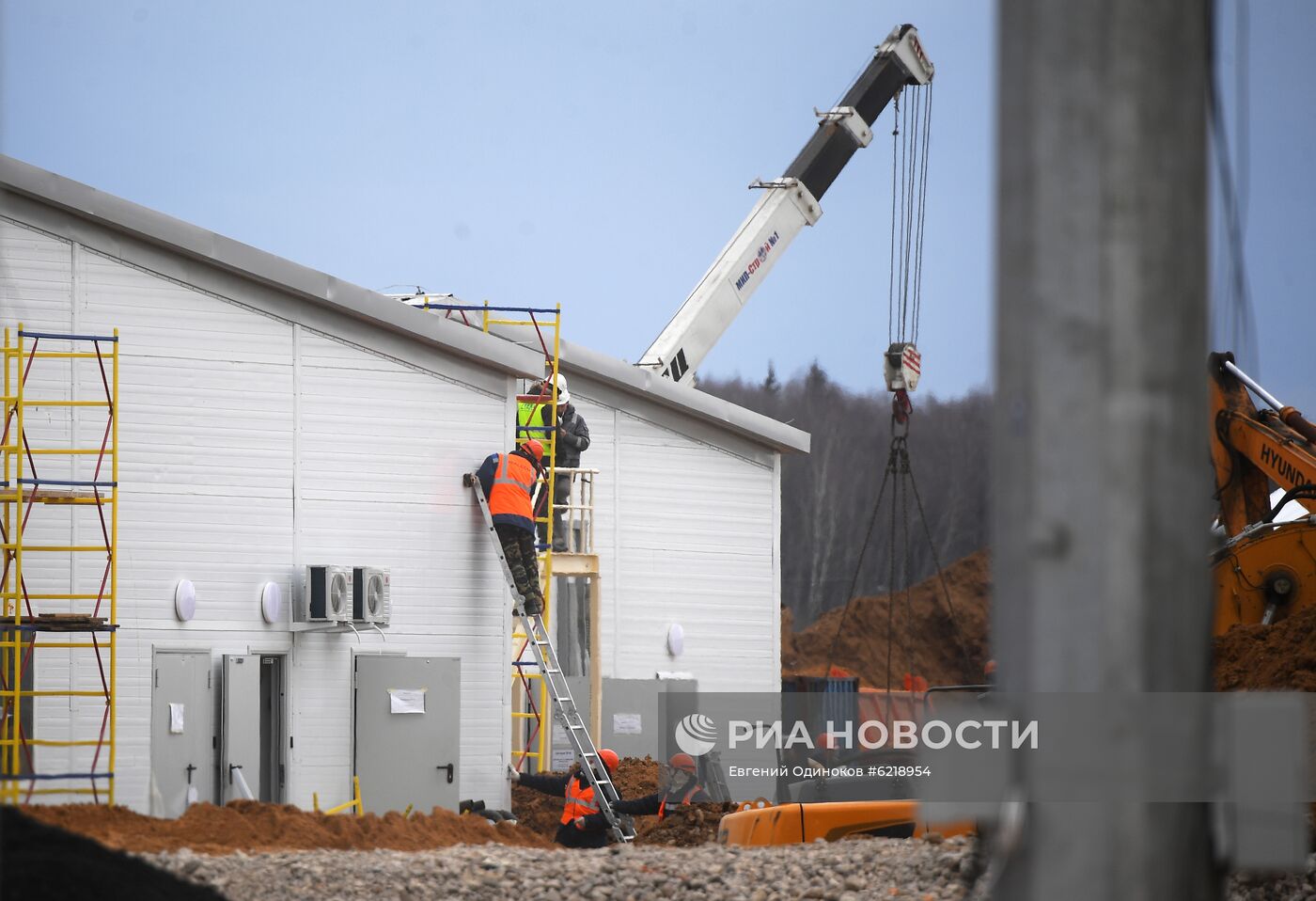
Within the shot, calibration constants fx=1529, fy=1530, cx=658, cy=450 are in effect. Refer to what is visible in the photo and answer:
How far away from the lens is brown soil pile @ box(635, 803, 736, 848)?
18.0 meters

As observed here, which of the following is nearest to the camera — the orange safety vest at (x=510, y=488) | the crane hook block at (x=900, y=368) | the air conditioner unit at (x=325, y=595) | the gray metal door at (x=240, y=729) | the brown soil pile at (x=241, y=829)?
the brown soil pile at (x=241, y=829)

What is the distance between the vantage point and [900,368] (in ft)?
80.8

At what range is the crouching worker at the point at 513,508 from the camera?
60.5ft

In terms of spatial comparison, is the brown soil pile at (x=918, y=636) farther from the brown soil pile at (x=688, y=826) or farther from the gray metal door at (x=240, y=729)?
the gray metal door at (x=240, y=729)

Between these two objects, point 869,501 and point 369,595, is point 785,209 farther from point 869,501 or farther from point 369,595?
point 869,501

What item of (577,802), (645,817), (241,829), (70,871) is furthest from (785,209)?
(70,871)

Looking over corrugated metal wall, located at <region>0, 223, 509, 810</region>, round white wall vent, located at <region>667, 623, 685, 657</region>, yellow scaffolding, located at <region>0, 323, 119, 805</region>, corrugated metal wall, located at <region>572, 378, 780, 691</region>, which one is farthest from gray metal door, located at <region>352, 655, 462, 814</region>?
round white wall vent, located at <region>667, 623, 685, 657</region>

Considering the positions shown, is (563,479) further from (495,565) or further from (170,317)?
(170,317)

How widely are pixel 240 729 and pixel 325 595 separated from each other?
5.48 feet

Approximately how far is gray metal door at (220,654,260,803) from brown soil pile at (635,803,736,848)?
4.69 meters

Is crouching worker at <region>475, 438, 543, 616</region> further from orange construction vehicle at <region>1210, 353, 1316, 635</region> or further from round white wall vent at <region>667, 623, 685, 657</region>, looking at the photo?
orange construction vehicle at <region>1210, 353, 1316, 635</region>

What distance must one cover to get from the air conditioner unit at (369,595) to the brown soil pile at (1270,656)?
907 centimetres

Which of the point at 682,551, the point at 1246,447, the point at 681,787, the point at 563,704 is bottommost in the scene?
the point at 681,787

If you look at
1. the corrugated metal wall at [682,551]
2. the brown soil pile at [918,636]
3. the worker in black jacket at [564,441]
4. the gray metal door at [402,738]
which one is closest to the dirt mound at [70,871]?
the gray metal door at [402,738]
